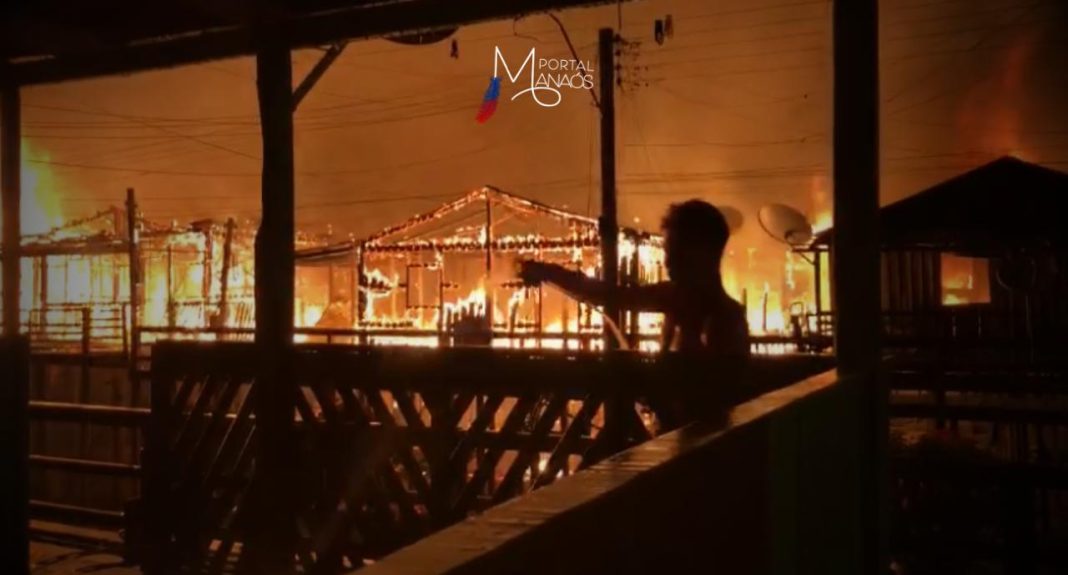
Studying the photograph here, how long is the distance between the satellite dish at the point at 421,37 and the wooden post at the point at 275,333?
735 mm

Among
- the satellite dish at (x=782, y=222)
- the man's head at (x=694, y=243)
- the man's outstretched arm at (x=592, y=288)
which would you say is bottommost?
the man's outstretched arm at (x=592, y=288)

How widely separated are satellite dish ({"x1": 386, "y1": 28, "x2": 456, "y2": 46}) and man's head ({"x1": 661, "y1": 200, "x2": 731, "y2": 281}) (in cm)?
233

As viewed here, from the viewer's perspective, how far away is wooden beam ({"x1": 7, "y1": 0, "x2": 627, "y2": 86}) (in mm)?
5629

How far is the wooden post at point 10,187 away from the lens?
736 centimetres

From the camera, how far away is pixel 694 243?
4.50 metres

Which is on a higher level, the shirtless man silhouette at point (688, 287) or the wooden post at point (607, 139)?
the wooden post at point (607, 139)

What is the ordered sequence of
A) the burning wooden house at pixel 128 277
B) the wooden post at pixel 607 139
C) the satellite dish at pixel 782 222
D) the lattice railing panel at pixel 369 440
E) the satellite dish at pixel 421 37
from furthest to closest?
1. the burning wooden house at pixel 128 277
2. the satellite dish at pixel 782 222
3. the wooden post at pixel 607 139
4. the satellite dish at pixel 421 37
5. the lattice railing panel at pixel 369 440

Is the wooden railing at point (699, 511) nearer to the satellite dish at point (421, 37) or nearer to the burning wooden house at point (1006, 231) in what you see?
the satellite dish at point (421, 37)

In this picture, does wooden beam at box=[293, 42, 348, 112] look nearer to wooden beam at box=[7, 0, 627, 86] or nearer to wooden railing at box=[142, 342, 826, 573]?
wooden beam at box=[7, 0, 627, 86]

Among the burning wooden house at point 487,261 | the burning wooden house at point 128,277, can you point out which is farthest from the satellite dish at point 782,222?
the burning wooden house at point 128,277

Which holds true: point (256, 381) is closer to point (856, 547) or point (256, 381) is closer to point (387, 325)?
point (856, 547)

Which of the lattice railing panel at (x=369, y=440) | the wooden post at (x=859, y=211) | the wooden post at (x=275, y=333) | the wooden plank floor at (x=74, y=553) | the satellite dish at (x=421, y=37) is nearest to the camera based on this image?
the wooden post at (x=859, y=211)

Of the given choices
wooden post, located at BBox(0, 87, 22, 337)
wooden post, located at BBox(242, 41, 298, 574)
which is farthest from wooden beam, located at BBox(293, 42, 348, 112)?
wooden post, located at BBox(0, 87, 22, 337)

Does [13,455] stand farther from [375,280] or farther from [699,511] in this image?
[375,280]
